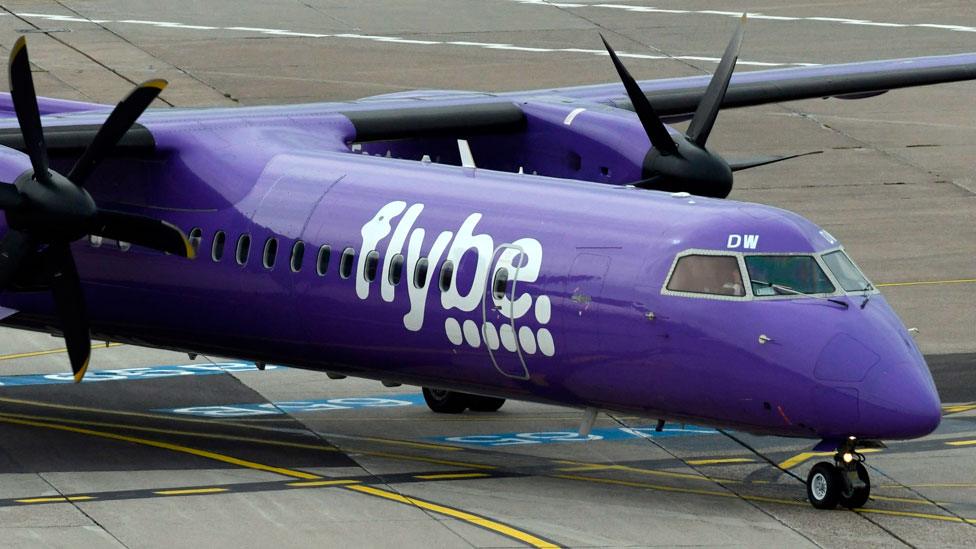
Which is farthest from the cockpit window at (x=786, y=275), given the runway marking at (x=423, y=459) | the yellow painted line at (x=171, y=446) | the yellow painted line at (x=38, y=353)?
the yellow painted line at (x=38, y=353)

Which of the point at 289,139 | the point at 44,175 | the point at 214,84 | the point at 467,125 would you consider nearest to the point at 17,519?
the point at 44,175

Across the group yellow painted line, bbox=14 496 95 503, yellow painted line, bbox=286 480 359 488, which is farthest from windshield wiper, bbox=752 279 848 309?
yellow painted line, bbox=14 496 95 503

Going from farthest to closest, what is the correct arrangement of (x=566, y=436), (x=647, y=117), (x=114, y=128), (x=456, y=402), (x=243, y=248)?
(x=456, y=402) → (x=647, y=117) → (x=566, y=436) → (x=243, y=248) → (x=114, y=128)

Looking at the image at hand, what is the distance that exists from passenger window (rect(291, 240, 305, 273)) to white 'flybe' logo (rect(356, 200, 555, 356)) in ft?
3.03

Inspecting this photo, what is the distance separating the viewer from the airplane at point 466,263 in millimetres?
20844

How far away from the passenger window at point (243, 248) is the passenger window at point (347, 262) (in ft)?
5.20

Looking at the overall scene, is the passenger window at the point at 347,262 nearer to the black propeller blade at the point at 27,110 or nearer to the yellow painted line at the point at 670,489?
the yellow painted line at the point at 670,489

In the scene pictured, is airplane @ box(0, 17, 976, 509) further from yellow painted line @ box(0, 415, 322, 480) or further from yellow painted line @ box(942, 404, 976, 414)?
yellow painted line @ box(942, 404, 976, 414)

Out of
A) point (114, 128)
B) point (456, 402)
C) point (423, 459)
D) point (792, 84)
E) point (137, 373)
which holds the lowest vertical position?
point (137, 373)

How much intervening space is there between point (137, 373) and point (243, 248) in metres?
5.78

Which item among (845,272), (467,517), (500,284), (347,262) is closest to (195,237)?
(347,262)

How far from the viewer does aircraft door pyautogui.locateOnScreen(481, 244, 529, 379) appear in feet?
72.1

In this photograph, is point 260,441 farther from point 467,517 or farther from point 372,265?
point 467,517

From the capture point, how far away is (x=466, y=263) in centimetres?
2239
